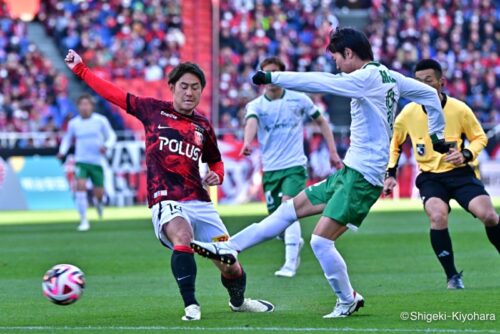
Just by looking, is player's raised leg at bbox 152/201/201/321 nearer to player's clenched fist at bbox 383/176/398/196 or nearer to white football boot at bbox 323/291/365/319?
white football boot at bbox 323/291/365/319

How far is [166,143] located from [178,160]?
17 centimetres

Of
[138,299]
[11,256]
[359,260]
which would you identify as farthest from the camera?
[11,256]

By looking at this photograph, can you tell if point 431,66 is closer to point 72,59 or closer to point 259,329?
point 72,59

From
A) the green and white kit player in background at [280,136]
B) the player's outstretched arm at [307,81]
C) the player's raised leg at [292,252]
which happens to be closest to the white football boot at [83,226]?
the green and white kit player in background at [280,136]

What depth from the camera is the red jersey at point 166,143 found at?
9.66 metres

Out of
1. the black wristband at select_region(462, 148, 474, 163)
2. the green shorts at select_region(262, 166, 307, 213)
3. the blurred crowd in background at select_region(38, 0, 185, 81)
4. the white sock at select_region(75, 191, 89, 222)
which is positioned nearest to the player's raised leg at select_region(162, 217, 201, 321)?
the black wristband at select_region(462, 148, 474, 163)

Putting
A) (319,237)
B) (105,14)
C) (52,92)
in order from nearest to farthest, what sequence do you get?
(319,237), (52,92), (105,14)

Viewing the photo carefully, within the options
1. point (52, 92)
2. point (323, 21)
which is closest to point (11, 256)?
point (52, 92)

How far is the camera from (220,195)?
33.2 metres

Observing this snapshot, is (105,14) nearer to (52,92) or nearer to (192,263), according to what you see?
(52,92)

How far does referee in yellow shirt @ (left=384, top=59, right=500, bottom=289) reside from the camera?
11812 millimetres

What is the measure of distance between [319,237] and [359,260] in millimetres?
6565

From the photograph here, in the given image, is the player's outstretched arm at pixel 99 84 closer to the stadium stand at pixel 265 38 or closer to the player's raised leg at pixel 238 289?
the player's raised leg at pixel 238 289

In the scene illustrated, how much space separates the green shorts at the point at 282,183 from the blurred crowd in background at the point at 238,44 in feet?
67.9
